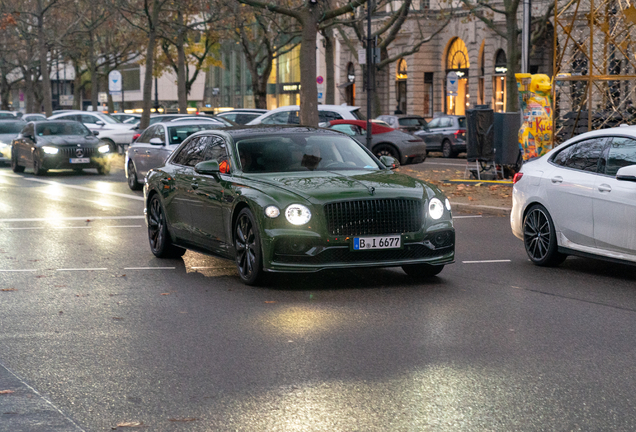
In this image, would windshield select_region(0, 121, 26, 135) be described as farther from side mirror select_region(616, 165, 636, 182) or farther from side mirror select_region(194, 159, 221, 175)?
side mirror select_region(616, 165, 636, 182)

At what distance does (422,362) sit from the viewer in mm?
6422

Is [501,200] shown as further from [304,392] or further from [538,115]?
[304,392]

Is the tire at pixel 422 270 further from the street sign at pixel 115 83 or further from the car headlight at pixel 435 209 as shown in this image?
the street sign at pixel 115 83

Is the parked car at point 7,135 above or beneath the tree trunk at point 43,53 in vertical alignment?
beneath

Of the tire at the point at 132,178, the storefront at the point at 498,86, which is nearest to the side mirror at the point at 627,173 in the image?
the tire at the point at 132,178

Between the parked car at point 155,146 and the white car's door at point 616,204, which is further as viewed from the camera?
the parked car at point 155,146

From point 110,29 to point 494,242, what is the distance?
49.3 m

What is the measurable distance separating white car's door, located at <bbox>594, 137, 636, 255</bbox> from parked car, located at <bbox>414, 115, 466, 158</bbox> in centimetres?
2583

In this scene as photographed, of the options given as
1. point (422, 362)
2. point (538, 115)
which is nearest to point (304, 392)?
point (422, 362)

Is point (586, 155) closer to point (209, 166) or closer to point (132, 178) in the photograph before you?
point (209, 166)

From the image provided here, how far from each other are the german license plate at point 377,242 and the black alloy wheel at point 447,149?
27.8m

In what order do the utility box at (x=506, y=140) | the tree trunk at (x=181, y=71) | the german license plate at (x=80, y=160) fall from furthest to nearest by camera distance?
1. the tree trunk at (x=181, y=71)
2. the german license plate at (x=80, y=160)
3. the utility box at (x=506, y=140)

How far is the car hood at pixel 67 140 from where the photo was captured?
27422 mm

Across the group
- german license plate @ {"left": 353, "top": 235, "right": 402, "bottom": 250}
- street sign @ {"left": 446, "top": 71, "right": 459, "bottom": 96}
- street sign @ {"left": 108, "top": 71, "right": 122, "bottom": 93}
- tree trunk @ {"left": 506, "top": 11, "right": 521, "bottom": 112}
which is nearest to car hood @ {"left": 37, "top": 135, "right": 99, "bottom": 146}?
tree trunk @ {"left": 506, "top": 11, "right": 521, "bottom": 112}
